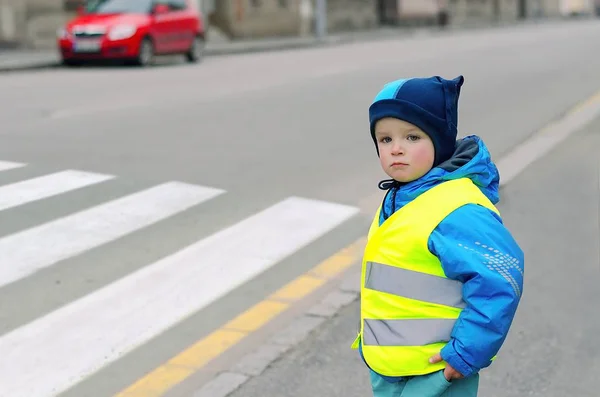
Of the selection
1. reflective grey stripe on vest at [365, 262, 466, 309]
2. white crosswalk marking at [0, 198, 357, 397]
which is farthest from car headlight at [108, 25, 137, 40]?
reflective grey stripe on vest at [365, 262, 466, 309]

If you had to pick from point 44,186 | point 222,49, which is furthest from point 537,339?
point 222,49

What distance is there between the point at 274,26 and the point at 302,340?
35.5 meters

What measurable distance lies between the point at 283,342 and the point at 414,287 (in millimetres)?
2380

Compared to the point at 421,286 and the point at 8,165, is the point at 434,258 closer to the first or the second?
the point at 421,286

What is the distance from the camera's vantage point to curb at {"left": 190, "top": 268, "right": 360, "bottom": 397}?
14.3 ft

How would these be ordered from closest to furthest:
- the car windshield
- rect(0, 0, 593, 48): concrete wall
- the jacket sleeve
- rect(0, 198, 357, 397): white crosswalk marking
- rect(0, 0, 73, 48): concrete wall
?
the jacket sleeve < rect(0, 198, 357, 397): white crosswalk marking < the car windshield < rect(0, 0, 73, 48): concrete wall < rect(0, 0, 593, 48): concrete wall

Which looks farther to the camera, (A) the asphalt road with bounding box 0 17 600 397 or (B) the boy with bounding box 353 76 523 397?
(A) the asphalt road with bounding box 0 17 600 397

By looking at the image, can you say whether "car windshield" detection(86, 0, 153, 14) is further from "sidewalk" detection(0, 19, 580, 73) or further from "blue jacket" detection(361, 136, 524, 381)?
"blue jacket" detection(361, 136, 524, 381)

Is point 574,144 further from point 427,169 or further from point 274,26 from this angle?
point 274,26

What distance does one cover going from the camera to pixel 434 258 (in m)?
2.58

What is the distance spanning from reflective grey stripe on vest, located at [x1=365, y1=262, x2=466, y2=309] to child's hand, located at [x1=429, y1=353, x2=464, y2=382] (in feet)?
0.45

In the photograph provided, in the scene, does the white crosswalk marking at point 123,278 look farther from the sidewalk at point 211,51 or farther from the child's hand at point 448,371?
the sidewalk at point 211,51

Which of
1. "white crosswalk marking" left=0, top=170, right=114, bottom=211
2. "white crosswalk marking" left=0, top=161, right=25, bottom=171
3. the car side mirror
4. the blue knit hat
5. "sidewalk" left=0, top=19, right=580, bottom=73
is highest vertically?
the blue knit hat

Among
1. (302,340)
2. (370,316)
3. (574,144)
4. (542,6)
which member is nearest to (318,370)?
(302,340)
